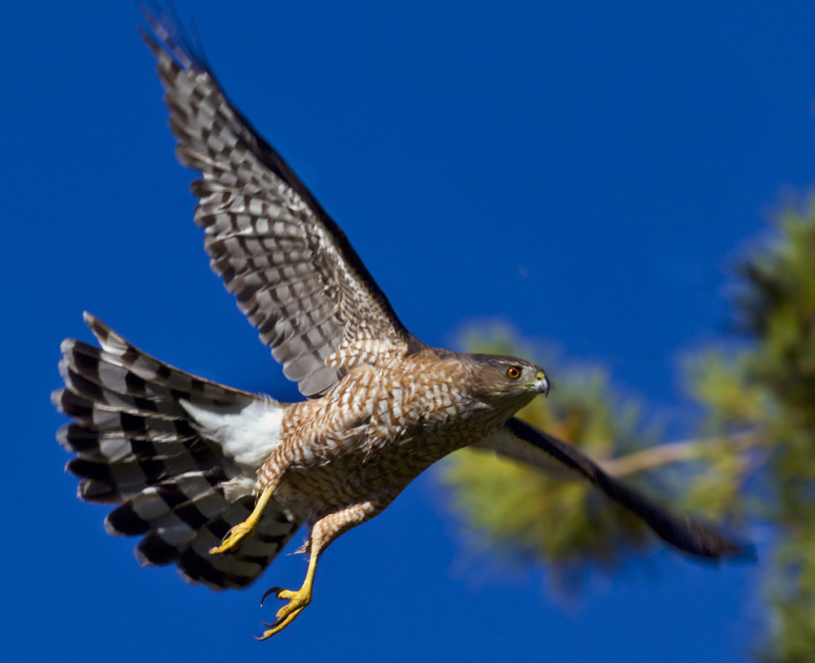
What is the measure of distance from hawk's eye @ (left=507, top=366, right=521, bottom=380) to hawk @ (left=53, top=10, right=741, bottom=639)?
0.01m

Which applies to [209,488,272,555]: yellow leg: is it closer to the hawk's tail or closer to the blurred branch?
the hawk's tail

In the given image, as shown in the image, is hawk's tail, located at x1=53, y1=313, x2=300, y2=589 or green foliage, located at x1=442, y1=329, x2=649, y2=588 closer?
hawk's tail, located at x1=53, y1=313, x2=300, y2=589

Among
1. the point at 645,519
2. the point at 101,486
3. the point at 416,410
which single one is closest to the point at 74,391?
the point at 101,486

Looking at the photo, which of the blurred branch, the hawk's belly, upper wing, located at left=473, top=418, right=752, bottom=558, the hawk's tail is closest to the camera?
the hawk's belly

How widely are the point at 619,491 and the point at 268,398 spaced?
7.20ft

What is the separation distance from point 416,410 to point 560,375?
2.53 metres

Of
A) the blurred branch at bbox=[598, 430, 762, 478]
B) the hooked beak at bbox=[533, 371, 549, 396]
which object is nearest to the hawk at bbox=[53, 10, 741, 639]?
the hooked beak at bbox=[533, 371, 549, 396]

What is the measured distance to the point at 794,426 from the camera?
8172 mm

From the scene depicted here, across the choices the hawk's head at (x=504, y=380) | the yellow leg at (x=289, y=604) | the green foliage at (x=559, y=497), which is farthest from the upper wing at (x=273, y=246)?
the green foliage at (x=559, y=497)

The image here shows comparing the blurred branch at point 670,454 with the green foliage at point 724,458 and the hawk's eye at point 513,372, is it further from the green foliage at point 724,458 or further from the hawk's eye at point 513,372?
the hawk's eye at point 513,372

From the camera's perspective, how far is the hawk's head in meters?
6.95

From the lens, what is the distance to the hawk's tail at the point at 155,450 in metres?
7.25

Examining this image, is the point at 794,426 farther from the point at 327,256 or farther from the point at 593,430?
the point at 327,256

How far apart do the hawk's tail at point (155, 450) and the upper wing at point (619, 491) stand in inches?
55.8
